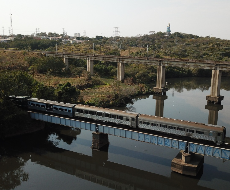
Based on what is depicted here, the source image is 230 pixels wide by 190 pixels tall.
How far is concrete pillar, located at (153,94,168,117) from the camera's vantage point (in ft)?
194

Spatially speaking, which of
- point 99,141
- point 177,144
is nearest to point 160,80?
point 99,141

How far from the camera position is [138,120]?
34.1 meters

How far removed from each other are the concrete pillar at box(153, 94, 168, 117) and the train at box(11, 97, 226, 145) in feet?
77.4

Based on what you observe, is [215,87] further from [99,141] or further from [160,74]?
[99,141]

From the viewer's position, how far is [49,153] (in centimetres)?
3806

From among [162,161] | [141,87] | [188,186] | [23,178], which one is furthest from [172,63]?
[23,178]

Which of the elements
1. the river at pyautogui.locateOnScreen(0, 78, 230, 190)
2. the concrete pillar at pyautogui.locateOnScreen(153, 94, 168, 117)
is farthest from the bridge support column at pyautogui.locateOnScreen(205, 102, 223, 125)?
the concrete pillar at pyautogui.locateOnScreen(153, 94, 168, 117)

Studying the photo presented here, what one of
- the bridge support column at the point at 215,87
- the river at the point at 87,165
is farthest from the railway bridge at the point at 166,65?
the river at the point at 87,165

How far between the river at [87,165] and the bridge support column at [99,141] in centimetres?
76

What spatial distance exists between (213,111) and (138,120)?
32.9 metres

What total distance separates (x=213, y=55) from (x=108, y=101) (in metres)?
78.5

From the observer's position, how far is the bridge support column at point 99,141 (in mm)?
37081

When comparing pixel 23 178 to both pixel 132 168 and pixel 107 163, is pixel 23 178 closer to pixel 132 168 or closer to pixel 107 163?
pixel 107 163

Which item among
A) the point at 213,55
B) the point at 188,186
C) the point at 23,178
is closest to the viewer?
the point at 188,186
